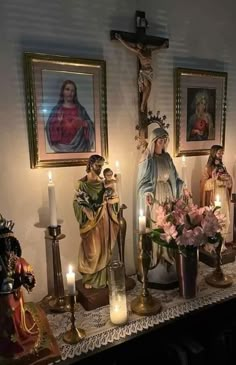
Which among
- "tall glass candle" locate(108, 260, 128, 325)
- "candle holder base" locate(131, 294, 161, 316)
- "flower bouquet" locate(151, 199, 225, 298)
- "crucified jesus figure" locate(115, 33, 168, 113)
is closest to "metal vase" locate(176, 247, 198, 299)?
"flower bouquet" locate(151, 199, 225, 298)

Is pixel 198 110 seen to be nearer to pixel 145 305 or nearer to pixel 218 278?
pixel 218 278

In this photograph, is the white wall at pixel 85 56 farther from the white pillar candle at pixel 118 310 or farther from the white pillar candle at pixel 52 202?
the white pillar candle at pixel 118 310

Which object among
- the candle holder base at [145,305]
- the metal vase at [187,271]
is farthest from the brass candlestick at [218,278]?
the candle holder base at [145,305]

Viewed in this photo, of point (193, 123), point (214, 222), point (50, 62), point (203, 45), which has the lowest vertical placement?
point (214, 222)

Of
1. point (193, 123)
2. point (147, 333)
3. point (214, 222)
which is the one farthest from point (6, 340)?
point (193, 123)

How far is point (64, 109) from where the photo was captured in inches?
43.4

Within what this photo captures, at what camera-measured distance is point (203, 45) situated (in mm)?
1405

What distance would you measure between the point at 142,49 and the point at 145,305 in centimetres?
94

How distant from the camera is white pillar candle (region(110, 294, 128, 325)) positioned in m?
0.96

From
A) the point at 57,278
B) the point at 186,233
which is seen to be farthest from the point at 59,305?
the point at 186,233

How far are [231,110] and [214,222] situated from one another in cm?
76

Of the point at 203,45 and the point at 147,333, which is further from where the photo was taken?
the point at 203,45

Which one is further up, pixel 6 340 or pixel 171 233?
pixel 171 233

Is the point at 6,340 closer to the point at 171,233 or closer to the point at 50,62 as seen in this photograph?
the point at 171,233
